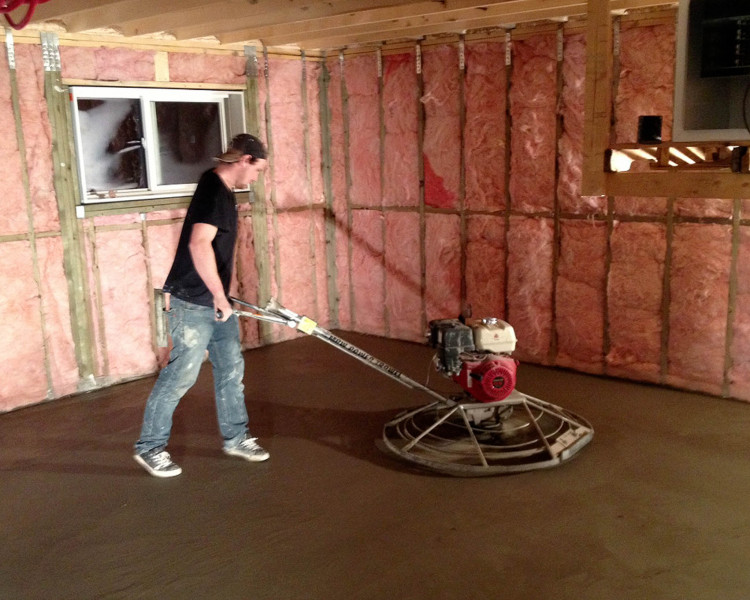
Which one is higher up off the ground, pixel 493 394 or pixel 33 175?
pixel 33 175

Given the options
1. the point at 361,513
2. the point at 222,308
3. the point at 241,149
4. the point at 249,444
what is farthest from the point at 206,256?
the point at 361,513

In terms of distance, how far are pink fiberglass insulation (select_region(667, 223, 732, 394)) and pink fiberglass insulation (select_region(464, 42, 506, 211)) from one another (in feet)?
4.62

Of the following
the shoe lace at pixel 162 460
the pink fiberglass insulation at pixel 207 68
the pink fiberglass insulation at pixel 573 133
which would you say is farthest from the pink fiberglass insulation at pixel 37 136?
the pink fiberglass insulation at pixel 573 133

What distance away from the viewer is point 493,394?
3.87 metres

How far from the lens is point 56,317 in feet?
16.7

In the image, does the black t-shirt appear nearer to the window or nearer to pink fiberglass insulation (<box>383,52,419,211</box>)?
the window

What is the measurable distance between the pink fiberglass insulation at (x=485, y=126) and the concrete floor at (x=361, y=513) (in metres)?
1.78

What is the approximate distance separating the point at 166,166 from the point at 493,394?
3.31 m

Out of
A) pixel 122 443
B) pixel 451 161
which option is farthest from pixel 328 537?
pixel 451 161

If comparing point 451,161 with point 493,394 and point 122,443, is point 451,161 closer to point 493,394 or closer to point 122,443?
point 493,394

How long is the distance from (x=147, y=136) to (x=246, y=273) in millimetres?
1360

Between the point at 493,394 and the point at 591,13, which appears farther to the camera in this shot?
the point at 493,394

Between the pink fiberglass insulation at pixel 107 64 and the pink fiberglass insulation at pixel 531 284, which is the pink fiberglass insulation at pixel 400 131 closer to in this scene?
the pink fiberglass insulation at pixel 531 284

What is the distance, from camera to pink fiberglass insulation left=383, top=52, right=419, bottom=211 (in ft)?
19.7
